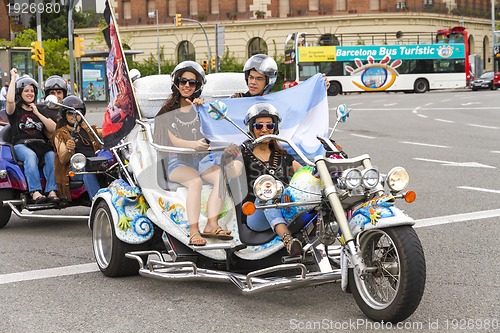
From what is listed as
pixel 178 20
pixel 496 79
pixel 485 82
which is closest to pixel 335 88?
pixel 485 82

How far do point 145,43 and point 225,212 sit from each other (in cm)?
7685

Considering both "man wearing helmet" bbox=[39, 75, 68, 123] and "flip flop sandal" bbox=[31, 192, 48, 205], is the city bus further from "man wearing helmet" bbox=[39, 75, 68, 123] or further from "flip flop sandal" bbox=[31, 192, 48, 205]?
"flip flop sandal" bbox=[31, 192, 48, 205]

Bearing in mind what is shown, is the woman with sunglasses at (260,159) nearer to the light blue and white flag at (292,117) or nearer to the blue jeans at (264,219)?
the blue jeans at (264,219)

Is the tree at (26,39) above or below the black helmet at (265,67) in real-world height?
above

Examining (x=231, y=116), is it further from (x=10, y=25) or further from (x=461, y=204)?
(x=10, y=25)

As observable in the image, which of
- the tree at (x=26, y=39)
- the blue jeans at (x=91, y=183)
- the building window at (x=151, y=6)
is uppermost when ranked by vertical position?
the building window at (x=151, y=6)

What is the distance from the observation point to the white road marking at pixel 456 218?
28.1 ft

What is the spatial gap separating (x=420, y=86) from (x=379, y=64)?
322cm

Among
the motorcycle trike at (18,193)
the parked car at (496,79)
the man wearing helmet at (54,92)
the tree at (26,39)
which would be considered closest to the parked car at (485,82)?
the parked car at (496,79)

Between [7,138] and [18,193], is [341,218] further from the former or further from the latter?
[7,138]

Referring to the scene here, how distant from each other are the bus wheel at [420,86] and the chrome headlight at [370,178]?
55617mm

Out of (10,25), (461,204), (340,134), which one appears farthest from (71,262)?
(10,25)

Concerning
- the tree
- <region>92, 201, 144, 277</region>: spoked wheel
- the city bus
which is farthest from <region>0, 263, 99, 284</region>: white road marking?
the tree

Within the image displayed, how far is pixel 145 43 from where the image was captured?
3196 inches
